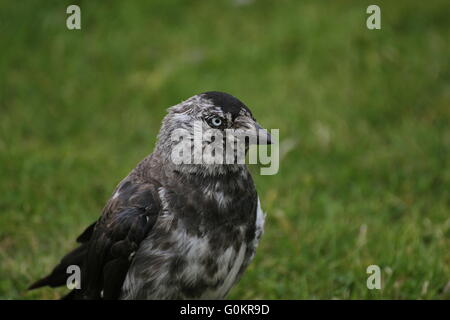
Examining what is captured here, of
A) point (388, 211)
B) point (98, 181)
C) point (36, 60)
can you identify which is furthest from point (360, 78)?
point (36, 60)

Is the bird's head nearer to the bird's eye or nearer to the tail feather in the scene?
the bird's eye

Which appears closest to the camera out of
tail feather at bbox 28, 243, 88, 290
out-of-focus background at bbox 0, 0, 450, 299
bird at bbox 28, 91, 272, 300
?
bird at bbox 28, 91, 272, 300

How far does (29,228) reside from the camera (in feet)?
15.4

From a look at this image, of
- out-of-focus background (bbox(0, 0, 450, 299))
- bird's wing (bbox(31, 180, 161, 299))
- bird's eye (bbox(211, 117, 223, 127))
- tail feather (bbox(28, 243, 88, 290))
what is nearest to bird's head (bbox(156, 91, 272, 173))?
bird's eye (bbox(211, 117, 223, 127))

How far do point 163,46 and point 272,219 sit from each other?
2.98m

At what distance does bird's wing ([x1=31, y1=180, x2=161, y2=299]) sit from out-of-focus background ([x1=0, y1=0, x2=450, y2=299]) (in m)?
0.77

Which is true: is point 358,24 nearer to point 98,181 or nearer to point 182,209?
point 98,181

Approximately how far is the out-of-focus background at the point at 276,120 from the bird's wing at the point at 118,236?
2.53 ft

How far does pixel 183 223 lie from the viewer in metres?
3.20

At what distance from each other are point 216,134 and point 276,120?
278cm

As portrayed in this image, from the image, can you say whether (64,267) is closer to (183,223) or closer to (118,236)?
(118,236)

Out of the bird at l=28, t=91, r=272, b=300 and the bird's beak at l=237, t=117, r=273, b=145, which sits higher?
the bird's beak at l=237, t=117, r=273, b=145

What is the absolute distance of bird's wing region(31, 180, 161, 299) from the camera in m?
3.23

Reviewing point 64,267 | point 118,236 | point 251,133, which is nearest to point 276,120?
point 251,133
